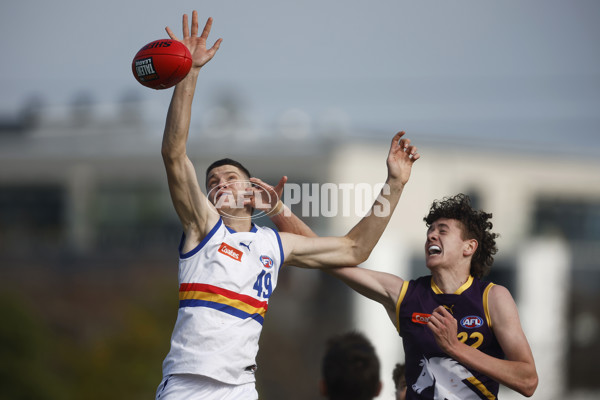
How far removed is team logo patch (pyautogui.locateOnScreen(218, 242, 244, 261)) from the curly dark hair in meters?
1.16

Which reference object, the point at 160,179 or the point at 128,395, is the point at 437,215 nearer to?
the point at 128,395

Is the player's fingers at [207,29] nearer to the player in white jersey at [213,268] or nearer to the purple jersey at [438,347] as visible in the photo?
the player in white jersey at [213,268]

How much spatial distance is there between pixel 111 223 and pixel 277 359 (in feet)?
47.7

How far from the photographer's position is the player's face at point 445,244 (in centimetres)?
423

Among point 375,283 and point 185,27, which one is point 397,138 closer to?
point 375,283

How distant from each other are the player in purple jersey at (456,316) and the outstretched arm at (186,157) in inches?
40.0

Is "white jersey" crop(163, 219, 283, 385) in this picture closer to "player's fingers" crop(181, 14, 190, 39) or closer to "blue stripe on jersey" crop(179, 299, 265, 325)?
"blue stripe on jersey" crop(179, 299, 265, 325)

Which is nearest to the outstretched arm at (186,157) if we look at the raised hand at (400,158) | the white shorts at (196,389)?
the white shorts at (196,389)

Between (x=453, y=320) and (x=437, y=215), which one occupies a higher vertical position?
(x=437, y=215)

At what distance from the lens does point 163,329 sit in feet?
54.6

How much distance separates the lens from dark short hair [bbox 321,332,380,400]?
14.9ft

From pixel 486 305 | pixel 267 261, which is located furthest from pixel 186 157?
pixel 486 305

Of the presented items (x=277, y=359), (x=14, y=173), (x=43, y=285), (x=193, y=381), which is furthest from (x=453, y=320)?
(x=14, y=173)

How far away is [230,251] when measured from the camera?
4.15 meters
